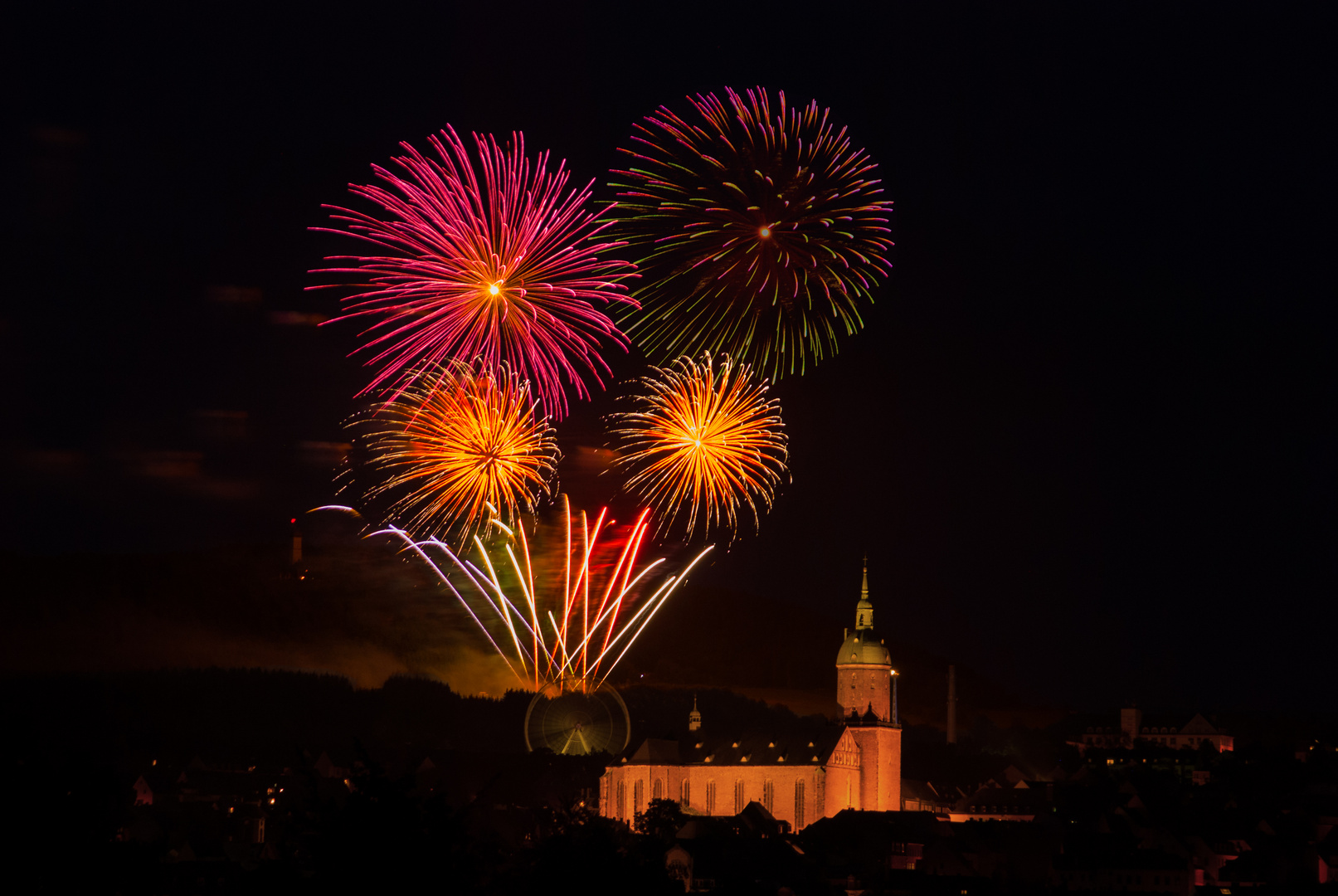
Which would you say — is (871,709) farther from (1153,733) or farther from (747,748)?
(1153,733)

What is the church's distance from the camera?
10988cm

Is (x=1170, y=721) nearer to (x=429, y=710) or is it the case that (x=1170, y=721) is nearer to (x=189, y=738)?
(x=429, y=710)

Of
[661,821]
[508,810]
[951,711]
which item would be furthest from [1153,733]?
[661,821]

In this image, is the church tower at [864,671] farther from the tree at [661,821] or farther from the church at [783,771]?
the tree at [661,821]

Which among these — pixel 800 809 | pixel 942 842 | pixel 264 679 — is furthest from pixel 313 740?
pixel 942 842

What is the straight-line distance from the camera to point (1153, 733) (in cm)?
16200


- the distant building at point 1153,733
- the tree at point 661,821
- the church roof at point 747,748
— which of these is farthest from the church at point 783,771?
the distant building at point 1153,733

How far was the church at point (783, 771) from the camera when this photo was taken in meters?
110

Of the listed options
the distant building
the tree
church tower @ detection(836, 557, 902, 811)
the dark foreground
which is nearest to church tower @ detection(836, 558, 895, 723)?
church tower @ detection(836, 557, 902, 811)

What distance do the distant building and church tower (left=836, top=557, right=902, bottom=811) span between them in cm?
4850

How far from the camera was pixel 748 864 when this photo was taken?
263ft

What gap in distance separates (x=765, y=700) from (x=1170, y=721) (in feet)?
135

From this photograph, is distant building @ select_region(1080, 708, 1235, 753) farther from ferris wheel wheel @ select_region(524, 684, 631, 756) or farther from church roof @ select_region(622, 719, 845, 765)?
church roof @ select_region(622, 719, 845, 765)

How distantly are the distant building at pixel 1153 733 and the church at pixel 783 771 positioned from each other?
169 ft
